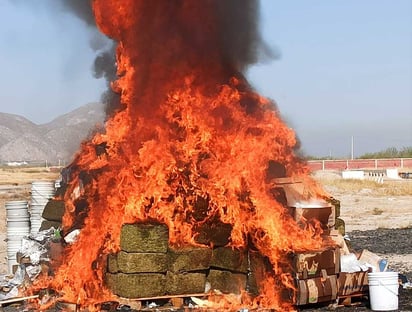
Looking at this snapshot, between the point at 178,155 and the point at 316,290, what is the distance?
335cm

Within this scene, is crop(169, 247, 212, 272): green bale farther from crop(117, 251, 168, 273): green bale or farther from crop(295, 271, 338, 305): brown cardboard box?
crop(295, 271, 338, 305): brown cardboard box

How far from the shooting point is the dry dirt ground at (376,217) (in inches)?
696

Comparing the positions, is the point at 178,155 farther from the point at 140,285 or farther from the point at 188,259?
the point at 140,285

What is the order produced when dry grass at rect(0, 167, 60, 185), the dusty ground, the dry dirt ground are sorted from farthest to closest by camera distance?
1. dry grass at rect(0, 167, 60, 185)
2. the dusty ground
3. the dry dirt ground

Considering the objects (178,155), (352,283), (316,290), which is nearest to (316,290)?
(316,290)

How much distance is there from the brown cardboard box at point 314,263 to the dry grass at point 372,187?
97.0 feet

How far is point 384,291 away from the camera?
34.1 ft

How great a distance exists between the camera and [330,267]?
10688 mm

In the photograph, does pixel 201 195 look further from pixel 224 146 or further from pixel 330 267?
pixel 330 267

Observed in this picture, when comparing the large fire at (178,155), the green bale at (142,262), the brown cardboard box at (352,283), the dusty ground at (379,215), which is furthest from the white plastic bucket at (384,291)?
the dusty ground at (379,215)

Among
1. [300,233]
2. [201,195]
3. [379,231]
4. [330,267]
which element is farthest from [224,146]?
[379,231]

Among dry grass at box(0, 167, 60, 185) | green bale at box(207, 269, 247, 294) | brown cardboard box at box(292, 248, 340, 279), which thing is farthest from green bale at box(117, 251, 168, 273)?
dry grass at box(0, 167, 60, 185)

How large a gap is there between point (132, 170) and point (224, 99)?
2.27 meters

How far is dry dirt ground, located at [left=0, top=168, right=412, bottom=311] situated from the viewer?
17.7 meters
